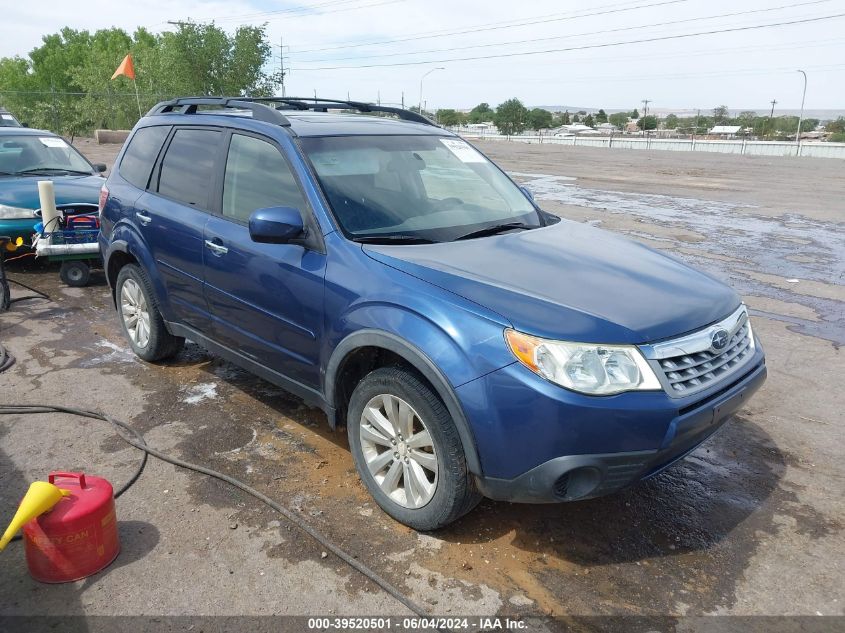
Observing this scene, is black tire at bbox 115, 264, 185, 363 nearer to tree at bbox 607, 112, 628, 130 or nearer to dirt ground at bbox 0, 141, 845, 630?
dirt ground at bbox 0, 141, 845, 630

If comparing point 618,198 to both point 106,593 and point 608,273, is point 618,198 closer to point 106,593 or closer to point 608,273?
point 608,273

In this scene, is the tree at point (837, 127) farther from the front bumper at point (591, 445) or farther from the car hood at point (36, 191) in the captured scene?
the front bumper at point (591, 445)

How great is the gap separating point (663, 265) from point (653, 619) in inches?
71.4

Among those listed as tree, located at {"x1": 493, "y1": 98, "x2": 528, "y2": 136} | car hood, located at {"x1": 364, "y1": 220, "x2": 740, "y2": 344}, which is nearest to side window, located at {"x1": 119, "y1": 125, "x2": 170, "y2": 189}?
car hood, located at {"x1": 364, "y1": 220, "x2": 740, "y2": 344}

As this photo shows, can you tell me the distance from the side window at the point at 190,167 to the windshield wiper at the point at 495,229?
5.75 ft

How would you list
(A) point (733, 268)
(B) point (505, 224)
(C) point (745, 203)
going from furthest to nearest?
Result: (C) point (745, 203) → (A) point (733, 268) → (B) point (505, 224)

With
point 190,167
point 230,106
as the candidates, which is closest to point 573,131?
point 230,106

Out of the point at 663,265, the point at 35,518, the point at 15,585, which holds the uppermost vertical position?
the point at 663,265

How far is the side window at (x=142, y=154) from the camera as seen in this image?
16.6 ft

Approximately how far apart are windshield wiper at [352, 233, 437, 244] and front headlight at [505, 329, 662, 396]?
0.97 m

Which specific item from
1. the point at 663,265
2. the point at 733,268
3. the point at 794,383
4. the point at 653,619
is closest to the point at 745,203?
the point at 733,268

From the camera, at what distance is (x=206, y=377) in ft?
17.1

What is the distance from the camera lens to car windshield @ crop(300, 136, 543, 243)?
3670 mm

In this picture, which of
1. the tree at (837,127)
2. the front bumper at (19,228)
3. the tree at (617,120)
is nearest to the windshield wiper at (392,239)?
the front bumper at (19,228)
